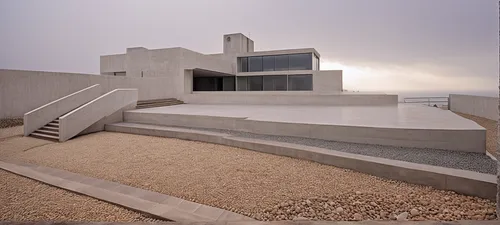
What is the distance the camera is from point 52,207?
3479 mm

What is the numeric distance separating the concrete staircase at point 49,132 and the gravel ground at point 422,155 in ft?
26.9

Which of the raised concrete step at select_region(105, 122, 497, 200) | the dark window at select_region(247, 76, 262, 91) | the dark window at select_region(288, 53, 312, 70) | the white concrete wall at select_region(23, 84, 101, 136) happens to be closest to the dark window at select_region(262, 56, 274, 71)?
the dark window at select_region(247, 76, 262, 91)

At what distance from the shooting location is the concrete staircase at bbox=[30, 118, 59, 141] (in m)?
8.60

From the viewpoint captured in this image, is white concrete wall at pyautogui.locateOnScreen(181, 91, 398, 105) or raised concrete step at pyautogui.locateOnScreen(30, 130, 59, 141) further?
white concrete wall at pyautogui.locateOnScreen(181, 91, 398, 105)

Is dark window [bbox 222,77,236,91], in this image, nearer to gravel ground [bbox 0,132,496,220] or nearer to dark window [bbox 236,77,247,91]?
dark window [bbox 236,77,247,91]

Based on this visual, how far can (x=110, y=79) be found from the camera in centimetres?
1482

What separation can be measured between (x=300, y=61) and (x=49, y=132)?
19335mm

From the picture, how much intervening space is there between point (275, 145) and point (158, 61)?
16.2 meters

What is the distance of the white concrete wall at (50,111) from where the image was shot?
9063 mm

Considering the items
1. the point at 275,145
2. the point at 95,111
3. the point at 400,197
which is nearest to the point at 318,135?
the point at 275,145

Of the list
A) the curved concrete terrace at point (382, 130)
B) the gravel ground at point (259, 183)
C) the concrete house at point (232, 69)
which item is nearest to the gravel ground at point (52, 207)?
the gravel ground at point (259, 183)

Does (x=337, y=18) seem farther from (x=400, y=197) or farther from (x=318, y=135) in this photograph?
(x=400, y=197)

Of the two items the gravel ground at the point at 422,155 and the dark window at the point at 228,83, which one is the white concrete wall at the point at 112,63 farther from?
the gravel ground at the point at 422,155

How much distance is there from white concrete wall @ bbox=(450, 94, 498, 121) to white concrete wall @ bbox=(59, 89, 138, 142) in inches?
742
